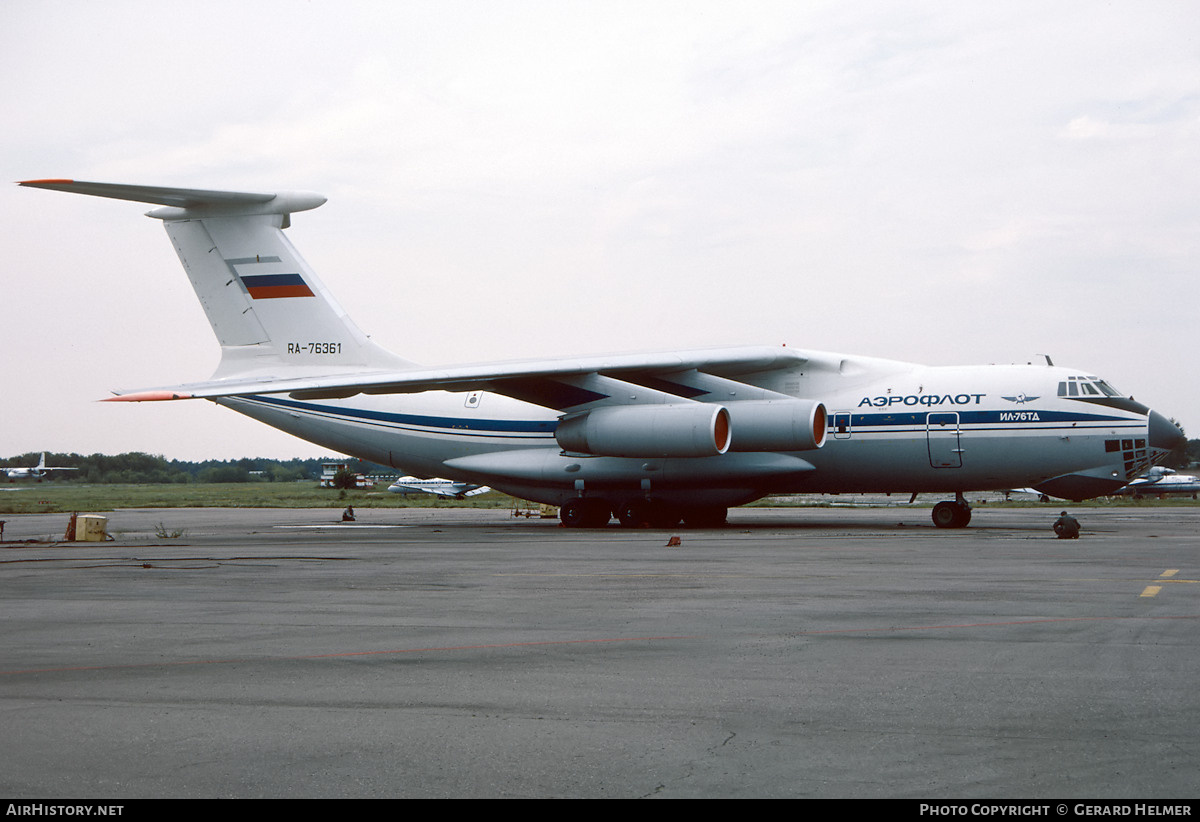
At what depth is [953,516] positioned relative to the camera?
2131cm

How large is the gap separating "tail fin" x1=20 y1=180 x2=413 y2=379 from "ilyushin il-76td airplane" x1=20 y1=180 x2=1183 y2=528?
1.7 inches

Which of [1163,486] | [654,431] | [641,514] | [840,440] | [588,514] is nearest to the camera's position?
[654,431]

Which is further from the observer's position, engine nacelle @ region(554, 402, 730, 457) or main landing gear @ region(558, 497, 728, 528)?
main landing gear @ region(558, 497, 728, 528)

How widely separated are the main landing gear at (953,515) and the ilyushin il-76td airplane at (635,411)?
34 mm

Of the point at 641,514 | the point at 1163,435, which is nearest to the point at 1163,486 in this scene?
the point at 1163,435

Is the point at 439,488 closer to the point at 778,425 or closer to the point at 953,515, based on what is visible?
the point at 778,425

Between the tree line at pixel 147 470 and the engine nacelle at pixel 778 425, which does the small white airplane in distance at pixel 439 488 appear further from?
the engine nacelle at pixel 778 425

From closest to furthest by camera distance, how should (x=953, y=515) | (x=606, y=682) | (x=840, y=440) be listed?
(x=606, y=682) < (x=953, y=515) < (x=840, y=440)

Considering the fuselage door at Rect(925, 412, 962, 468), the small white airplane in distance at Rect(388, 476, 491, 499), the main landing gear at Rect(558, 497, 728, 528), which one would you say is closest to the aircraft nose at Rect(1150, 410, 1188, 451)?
the fuselage door at Rect(925, 412, 962, 468)

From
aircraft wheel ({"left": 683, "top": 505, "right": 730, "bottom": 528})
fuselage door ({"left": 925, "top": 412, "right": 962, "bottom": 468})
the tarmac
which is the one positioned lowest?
the tarmac

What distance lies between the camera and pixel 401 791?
12.7 feet

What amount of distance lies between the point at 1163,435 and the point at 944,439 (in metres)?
3.76

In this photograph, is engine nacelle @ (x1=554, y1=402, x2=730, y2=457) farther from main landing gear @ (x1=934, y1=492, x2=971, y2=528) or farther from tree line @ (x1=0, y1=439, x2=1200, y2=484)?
tree line @ (x1=0, y1=439, x2=1200, y2=484)

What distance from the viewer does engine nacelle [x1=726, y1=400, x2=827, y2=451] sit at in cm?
2023
